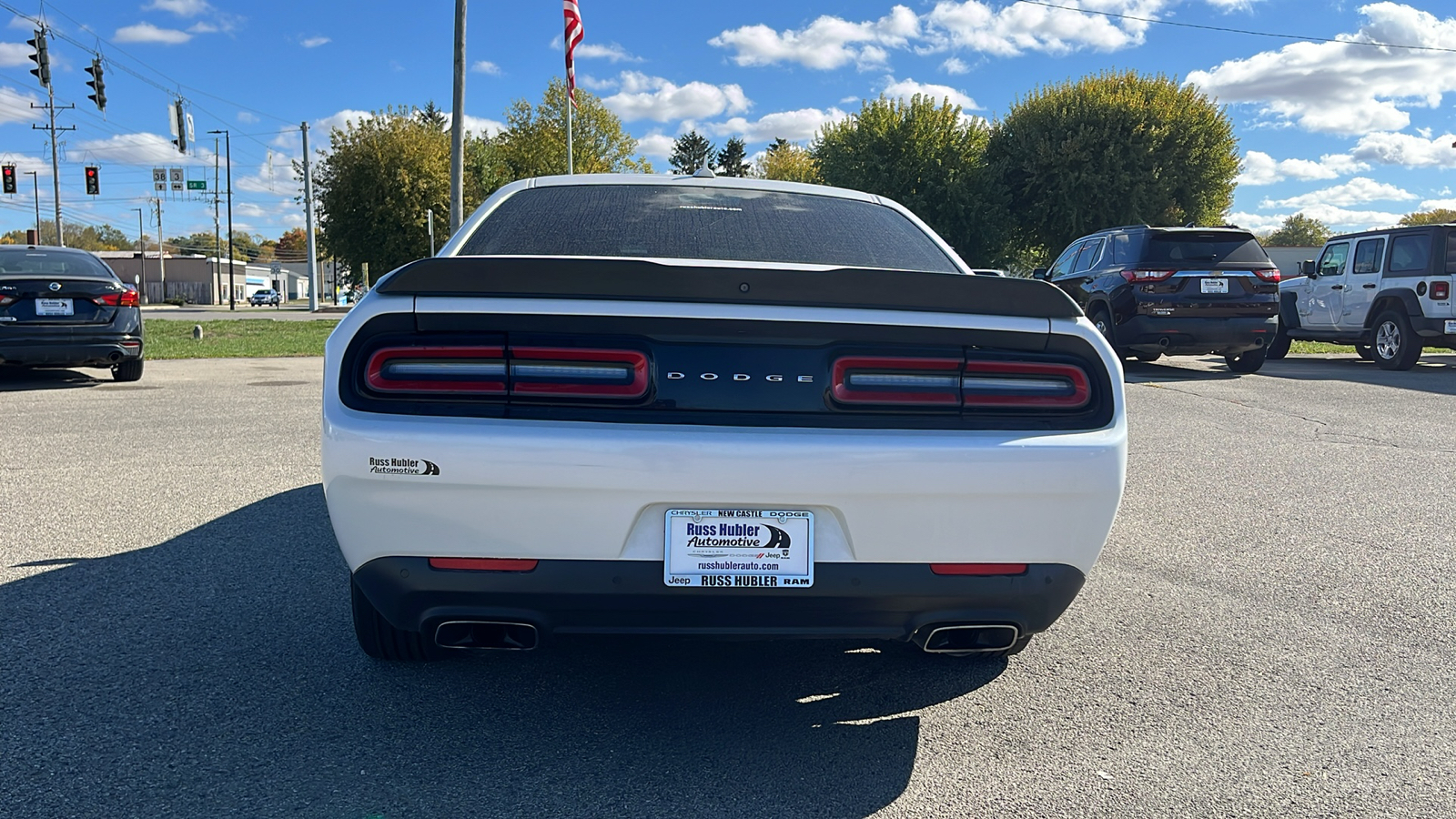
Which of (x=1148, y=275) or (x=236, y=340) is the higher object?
(x=1148, y=275)

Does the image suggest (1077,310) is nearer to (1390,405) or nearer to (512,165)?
(1390,405)

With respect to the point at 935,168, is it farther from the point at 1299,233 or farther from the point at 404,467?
the point at 1299,233

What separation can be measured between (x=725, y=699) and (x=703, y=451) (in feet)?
3.29

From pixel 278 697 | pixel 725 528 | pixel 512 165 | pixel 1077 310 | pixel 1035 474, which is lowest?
pixel 278 697

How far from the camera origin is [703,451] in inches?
89.7

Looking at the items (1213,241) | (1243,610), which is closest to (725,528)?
(1243,610)

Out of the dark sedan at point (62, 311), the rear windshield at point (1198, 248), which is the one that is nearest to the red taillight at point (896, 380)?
the dark sedan at point (62, 311)

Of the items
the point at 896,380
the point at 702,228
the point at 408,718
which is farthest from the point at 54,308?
the point at 896,380

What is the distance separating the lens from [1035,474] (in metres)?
2.40

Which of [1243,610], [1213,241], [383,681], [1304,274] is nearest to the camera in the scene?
[383,681]

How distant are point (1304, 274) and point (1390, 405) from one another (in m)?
6.45

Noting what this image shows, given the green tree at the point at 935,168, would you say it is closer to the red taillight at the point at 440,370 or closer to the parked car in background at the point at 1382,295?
the parked car in background at the point at 1382,295

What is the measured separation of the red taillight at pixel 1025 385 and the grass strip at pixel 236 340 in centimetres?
1470

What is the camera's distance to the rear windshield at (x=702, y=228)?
3.28 m
